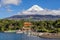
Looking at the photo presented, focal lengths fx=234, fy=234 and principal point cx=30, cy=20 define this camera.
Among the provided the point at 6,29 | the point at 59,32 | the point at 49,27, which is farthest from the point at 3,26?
the point at 59,32

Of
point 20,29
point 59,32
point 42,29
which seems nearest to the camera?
point 59,32

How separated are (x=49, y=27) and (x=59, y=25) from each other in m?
2.42

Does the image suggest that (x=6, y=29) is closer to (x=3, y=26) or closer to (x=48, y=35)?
(x=3, y=26)

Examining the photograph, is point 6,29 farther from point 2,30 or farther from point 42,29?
point 42,29

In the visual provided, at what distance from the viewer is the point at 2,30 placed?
54.8 meters

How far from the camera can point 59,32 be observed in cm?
4047

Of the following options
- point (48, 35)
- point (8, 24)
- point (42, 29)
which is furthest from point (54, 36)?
point (8, 24)

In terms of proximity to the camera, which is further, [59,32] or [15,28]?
[15,28]

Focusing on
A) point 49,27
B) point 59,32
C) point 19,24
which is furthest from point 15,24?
point 59,32

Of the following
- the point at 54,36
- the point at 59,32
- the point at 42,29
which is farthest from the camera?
the point at 42,29

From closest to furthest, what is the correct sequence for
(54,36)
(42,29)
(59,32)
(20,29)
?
(54,36) < (59,32) < (42,29) < (20,29)

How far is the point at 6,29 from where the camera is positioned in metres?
55.0

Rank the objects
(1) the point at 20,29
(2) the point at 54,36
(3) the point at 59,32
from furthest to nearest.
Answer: (1) the point at 20,29 < (3) the point at 59,32 < (2) the point at 54,36

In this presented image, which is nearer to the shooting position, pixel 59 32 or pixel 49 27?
pixel 59 32
